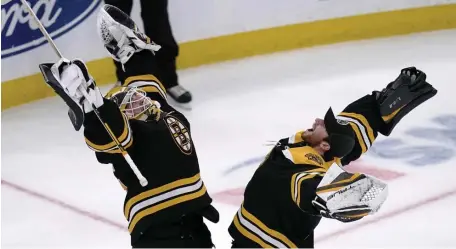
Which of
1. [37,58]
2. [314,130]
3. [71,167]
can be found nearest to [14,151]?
[71,167]

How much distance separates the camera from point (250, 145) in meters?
2.81

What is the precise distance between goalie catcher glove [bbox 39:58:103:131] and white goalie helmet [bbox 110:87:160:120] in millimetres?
181

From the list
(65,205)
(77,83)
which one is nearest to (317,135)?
(77,83)

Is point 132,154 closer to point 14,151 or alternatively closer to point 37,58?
point 14,151

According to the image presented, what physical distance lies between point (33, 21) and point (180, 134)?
1.95 meters

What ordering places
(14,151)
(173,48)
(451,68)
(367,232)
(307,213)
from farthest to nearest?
1. (451,68)
2. (173,48)
3. (14,151)
4. (367,232)
5. (307,213)

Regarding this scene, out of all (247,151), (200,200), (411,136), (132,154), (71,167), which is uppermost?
(132,154)

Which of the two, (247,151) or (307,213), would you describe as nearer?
(307,213)

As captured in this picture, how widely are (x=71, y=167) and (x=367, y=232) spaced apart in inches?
41.2

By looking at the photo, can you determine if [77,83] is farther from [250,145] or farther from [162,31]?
[162,31]

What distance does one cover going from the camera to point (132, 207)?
152 centimetres

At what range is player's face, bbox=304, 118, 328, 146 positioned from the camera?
1465 mm

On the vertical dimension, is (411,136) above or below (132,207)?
below

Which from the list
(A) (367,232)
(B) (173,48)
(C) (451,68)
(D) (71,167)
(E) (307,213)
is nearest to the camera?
(E) (307,213)
